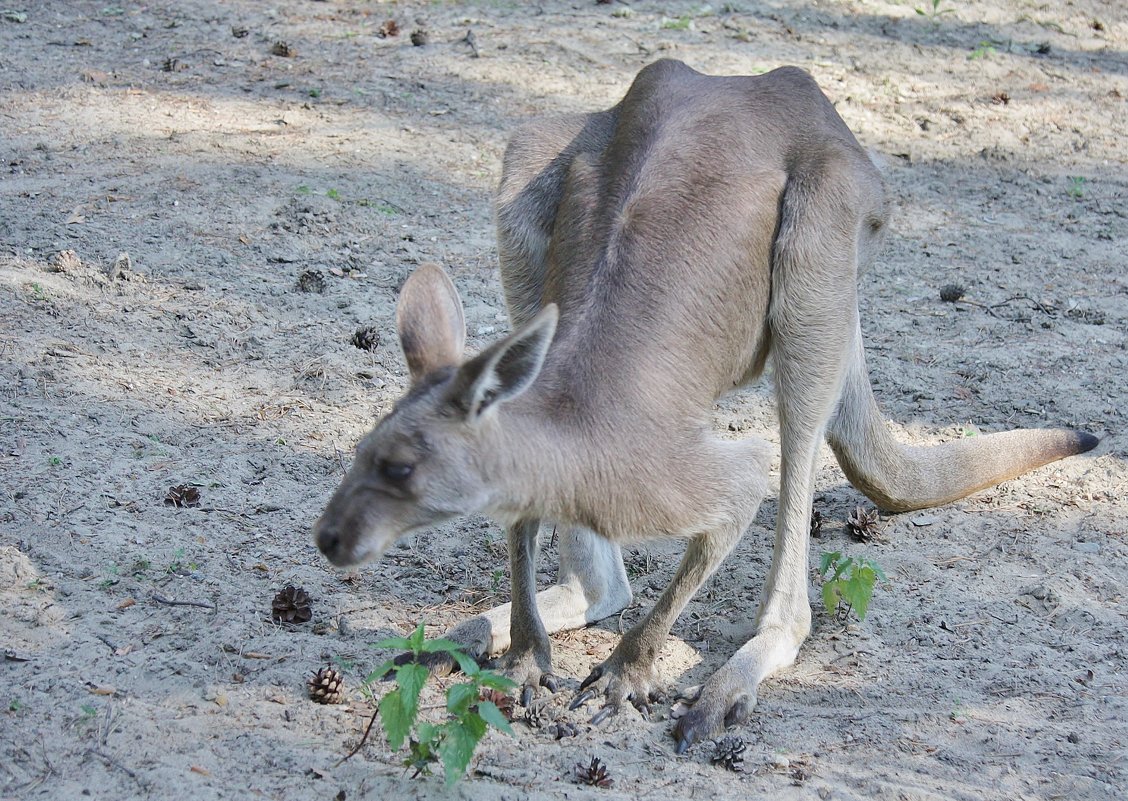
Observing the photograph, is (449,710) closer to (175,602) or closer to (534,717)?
(534,717)

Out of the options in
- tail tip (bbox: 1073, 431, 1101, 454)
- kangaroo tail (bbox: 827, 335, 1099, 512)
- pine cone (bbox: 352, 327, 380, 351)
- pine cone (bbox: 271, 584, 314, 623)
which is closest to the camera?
pine cone (bbox: 271, 584, 314, 623)

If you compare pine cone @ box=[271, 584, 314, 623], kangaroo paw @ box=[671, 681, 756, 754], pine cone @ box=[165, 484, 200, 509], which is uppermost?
pine cone @ box=[165, 484, 200, 509]

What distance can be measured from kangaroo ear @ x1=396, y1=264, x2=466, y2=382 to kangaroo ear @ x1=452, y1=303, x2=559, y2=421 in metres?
0.21

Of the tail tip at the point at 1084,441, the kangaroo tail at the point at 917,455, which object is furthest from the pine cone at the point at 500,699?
the tail tip at the point at 1084,441

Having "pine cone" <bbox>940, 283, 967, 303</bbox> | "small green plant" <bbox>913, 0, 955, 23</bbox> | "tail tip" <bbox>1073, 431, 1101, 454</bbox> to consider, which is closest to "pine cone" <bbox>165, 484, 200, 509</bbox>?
"tail tip" <bbox>1073, 431, 1101, 454</bbox>

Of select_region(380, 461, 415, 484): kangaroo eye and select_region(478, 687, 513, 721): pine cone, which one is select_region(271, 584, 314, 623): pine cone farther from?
select_region(380, 461, 415, 484): kangaroo eye

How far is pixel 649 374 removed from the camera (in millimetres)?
3301

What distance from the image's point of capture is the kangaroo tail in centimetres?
421

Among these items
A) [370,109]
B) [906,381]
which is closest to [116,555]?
[906,381]

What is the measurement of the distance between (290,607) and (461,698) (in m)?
1.01

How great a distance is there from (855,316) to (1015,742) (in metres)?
1.37

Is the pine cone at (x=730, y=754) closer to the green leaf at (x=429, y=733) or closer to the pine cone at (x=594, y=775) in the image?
the pine cone at (x=594, y=775)

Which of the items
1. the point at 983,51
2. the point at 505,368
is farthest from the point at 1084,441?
the point at 983,51

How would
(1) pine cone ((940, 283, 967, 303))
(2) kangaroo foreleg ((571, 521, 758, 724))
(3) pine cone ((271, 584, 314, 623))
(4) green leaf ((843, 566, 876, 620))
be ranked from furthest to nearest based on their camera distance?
1. (1) pine cone ((940, 283, 967, 303))
2. (4) green leaf ((843, 566, 876, 620))
3. (3) pine cone ((271, 584, 314, 623))
4. (2) kangaroo foreleg ((571, 521, 758, 724))
